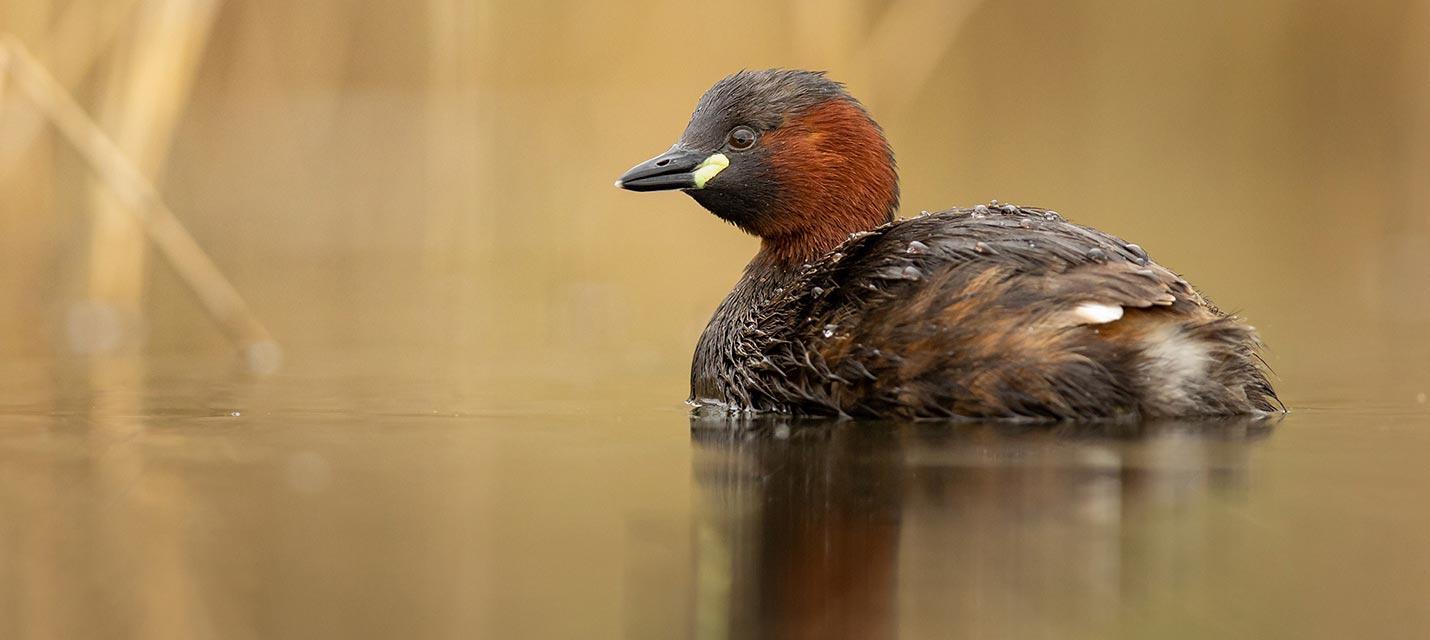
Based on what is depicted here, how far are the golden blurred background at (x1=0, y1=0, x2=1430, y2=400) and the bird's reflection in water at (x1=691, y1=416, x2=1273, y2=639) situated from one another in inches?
99.1

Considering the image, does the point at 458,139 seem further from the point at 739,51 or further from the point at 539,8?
the point at 739,51

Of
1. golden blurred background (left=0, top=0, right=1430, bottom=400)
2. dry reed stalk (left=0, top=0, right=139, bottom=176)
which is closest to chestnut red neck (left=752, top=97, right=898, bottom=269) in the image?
golden blurred background (left=0, top=0, right=1430, bottom=400)

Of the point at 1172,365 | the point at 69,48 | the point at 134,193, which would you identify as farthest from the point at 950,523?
the point at 69,48

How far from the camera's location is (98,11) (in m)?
9.49

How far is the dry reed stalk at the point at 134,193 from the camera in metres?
6.76

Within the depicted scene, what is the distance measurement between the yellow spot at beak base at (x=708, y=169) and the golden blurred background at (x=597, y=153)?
1.17m

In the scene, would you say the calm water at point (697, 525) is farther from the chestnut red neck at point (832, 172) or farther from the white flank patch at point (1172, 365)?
the chestnut red neck at point (832, 172)

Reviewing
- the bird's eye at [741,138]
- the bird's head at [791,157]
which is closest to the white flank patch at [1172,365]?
the bird's head at [791,157]

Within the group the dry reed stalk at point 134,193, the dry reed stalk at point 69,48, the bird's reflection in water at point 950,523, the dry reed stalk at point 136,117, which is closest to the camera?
the bird's reflection in water at point 950,523

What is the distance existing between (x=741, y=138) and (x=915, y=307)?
A: 127cm

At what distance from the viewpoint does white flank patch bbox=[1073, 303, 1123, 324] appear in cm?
498

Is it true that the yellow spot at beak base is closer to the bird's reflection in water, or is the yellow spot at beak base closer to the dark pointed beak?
the dark pointed beak

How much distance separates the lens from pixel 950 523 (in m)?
3.57

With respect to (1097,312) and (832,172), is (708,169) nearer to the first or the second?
(832,172)
